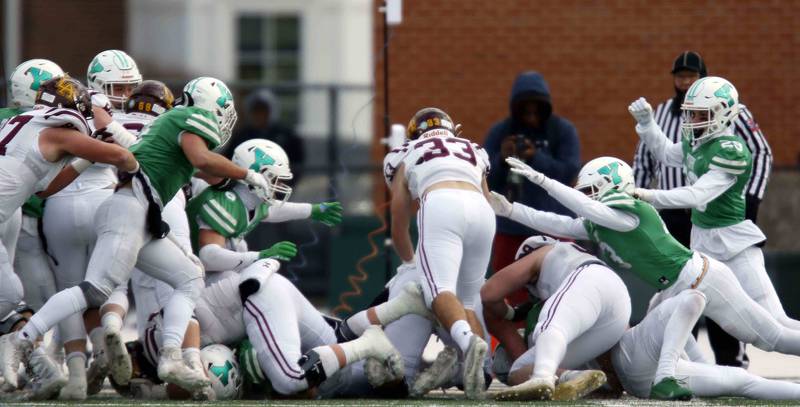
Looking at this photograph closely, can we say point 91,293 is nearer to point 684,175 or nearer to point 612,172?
point 612,172

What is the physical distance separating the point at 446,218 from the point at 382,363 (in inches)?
29.8

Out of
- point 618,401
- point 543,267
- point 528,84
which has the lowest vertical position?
point 618,401

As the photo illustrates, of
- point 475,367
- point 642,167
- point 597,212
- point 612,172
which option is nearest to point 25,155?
point 475,367

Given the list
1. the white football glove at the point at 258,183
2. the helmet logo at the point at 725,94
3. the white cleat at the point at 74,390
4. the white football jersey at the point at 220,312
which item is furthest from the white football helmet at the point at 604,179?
the white cleat at the point at 74,390

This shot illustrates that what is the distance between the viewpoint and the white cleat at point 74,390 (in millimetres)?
7695

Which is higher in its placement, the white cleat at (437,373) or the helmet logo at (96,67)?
the helmet logo at (96,67)

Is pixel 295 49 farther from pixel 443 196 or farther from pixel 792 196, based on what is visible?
pixel 443 196

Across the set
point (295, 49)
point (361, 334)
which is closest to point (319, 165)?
point (361, 334)

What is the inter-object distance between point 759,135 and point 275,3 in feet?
44.5

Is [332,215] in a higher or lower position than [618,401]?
higher

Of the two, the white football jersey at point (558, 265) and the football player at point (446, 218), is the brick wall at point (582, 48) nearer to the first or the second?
the football player at point (446, 218)

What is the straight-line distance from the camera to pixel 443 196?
7996 mm

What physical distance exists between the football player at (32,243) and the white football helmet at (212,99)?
710 millimetres

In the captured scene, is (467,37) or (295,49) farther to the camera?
(295,49)
